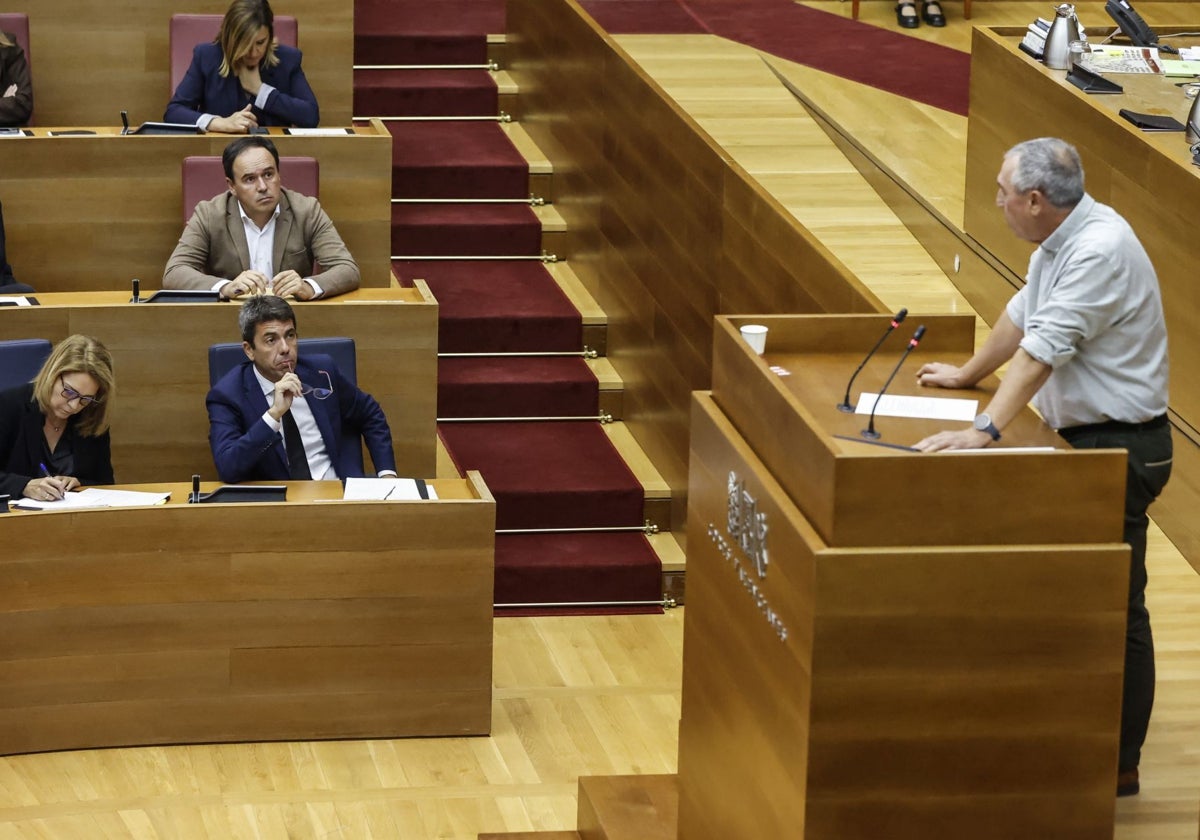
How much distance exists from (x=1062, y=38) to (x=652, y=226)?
98 cm

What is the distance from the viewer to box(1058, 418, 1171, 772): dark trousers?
2.13 metres

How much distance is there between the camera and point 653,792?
9.11 ft

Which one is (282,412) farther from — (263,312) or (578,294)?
(578,294)

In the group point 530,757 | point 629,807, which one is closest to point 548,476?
point 530,757

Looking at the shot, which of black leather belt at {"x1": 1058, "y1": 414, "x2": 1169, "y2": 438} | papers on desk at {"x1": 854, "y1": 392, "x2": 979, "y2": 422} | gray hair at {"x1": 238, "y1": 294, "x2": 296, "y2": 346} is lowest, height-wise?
gray hair at {"x1": 238, "y1": 294, "x2": 296, "y2": 346}

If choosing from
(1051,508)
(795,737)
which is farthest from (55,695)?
(1051,508)

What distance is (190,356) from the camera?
11.9ft

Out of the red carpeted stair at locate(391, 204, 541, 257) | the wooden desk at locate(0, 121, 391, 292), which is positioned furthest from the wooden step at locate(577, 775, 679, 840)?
the red carpeted stair at locate(391, 204, 541, 257)

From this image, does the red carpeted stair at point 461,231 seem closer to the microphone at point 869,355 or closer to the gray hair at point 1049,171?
the microphone at point 869,355

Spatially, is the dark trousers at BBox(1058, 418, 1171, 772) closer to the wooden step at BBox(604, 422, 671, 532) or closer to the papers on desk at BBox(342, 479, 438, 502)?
the papers on desk at BBox(342, 479, 438, 502)

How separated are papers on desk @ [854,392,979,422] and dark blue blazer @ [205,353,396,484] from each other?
1.41 metres

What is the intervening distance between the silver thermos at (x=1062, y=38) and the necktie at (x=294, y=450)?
1654 mm

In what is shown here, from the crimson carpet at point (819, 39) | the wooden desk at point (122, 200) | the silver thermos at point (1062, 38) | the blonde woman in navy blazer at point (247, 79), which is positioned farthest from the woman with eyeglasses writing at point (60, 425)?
the crimson carpet at point (819, 39)

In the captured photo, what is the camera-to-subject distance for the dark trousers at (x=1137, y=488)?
213cm
